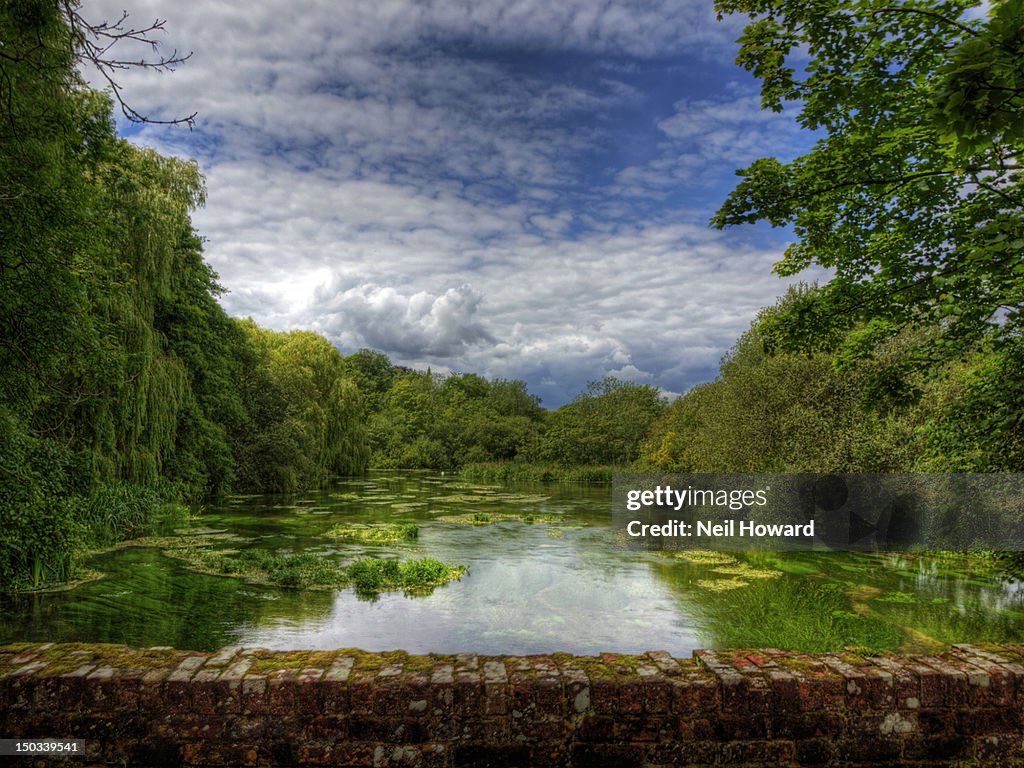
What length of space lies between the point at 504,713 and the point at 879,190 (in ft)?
20.1

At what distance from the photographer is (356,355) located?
292 ft

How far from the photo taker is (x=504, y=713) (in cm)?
297

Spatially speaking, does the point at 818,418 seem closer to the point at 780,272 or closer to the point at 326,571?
the point at 780,272

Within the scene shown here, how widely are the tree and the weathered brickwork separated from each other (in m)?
3.44

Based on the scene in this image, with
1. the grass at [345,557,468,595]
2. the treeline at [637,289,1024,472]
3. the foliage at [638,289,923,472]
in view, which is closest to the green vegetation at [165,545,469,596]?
the grass at [345,557,468,595]

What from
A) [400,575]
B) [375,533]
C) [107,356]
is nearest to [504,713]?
[107,356]

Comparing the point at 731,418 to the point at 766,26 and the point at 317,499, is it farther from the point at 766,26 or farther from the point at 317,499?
the point at 317,499

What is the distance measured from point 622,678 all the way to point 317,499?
25.8 metres

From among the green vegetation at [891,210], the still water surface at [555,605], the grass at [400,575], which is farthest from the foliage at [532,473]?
the green vegetation at [891,210]

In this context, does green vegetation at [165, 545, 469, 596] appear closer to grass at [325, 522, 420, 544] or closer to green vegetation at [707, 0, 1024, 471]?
grass at [325, 522, 420, 544]

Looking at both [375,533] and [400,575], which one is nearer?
[400,575]

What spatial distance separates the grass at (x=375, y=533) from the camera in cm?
1672

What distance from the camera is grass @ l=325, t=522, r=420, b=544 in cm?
1672

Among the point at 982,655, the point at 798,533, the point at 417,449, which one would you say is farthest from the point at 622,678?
the point at 417,449
